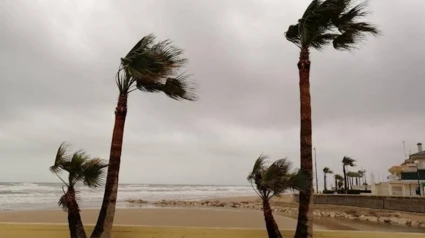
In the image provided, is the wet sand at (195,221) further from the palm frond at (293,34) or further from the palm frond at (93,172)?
the palm frond at (93,172)

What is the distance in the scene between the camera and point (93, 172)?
25.8 ft

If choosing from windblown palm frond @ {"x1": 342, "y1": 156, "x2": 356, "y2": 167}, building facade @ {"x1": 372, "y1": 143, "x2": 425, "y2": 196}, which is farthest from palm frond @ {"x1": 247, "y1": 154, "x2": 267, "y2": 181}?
windblown palm frond @ {"x1": 342, "y1": 156, "x2": 356, "y2": 167}

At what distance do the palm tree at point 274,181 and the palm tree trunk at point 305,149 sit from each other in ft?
1.04

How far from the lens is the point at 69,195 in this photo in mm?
7660

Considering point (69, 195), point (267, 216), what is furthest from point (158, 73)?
point (267, 216)

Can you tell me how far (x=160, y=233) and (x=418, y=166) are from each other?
1319 inches

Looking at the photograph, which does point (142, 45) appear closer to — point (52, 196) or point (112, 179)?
point (112, 179)

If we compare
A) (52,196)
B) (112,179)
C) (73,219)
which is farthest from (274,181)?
(52,196)

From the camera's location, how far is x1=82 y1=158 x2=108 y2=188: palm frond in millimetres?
7816

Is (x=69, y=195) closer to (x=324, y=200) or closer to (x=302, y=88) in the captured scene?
(x=302, y=88)

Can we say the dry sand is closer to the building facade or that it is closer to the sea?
the sea

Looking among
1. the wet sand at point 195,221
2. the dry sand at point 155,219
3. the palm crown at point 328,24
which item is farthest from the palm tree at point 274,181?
the dry sand at point 155,219

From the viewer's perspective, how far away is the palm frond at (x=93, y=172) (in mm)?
7816

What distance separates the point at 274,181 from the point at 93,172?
144 inches
